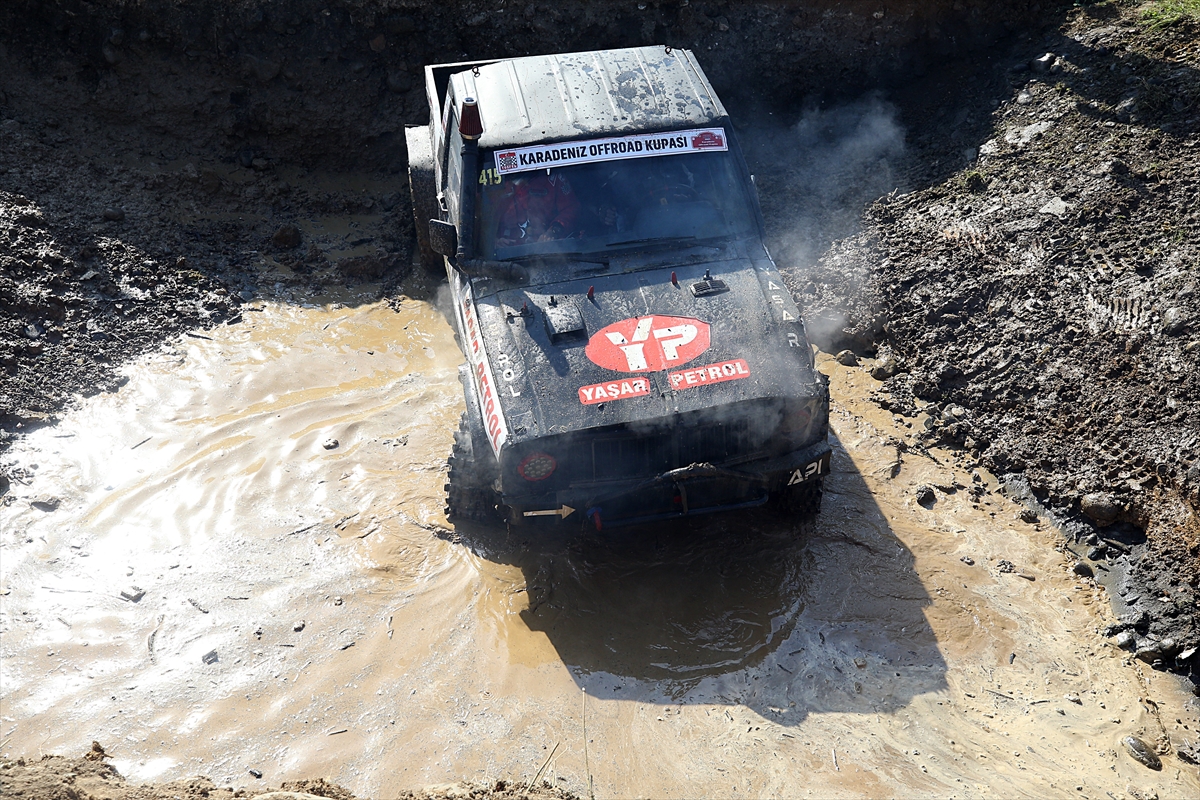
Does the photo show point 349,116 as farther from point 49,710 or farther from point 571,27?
point 49,710

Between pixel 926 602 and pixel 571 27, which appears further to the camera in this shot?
pixel 571 27

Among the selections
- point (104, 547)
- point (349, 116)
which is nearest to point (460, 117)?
point (104, 547)

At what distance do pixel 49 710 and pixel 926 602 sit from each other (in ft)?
14.6

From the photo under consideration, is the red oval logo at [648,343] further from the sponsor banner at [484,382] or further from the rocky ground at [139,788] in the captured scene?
the rocky ground at [139,788]

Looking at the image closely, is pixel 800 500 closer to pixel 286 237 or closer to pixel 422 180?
pixel 422 180

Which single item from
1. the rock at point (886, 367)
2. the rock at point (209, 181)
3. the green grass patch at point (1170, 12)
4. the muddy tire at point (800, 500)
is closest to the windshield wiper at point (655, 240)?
the muddy tire at point (800, 500)

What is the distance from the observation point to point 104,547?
199 inches

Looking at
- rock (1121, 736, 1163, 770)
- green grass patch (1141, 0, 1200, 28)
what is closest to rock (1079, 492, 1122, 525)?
rock (1121, 736, 1163, 770)

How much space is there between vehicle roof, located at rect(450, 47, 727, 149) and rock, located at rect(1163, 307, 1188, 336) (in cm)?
306

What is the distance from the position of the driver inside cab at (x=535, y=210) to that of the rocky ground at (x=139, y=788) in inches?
116

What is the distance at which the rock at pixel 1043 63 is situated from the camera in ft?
25.2

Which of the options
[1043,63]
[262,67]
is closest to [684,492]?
[1043,63]

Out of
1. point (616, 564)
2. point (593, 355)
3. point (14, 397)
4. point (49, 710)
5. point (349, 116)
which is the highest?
point (349, 116)

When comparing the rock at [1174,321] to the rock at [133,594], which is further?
the rock at [1174,321]
